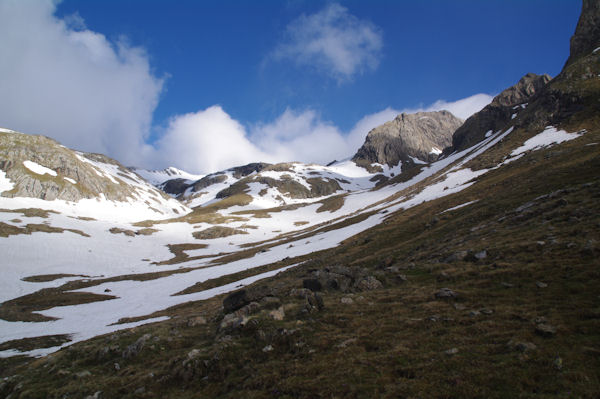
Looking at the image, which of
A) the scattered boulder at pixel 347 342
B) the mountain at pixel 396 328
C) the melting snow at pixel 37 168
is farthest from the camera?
the melting snow at pixel 37 168

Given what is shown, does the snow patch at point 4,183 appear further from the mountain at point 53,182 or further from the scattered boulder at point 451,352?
the scattered boulder at point 451,352

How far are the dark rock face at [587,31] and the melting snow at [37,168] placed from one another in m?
264

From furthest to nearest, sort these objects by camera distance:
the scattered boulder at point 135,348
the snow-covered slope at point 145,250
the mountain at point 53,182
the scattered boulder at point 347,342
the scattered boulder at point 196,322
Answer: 1. the mountain at point 53,182
2. the snow-covered slope at point 145,250
3. the scattered boulder at point 196,322
4. the scattered boulder at point 135,348
5. the scattered boulder at point 347,342

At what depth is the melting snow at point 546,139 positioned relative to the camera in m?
60.5

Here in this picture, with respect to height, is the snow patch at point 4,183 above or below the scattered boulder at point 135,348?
above

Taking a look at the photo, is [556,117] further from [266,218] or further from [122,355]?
[266,218]

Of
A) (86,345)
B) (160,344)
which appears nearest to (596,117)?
(160,344)

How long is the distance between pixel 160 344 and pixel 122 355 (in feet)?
7.37

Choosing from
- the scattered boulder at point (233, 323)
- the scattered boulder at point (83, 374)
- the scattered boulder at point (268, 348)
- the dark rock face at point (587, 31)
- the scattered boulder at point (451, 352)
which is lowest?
the scattered boulder at point (451, 352)

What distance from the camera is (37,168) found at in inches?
6147

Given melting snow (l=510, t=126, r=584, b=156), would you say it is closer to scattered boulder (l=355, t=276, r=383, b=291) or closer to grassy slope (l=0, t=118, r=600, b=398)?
grassy slope (l=0, t=118, r=600, b=398)

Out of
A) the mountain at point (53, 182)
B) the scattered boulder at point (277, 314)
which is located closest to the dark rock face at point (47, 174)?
the mountain at point (53, 182)

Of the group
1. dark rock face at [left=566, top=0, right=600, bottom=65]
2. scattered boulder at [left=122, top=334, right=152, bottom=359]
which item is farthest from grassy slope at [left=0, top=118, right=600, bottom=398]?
dark rock face at [left=566, top=0, right=600, bottom=65]

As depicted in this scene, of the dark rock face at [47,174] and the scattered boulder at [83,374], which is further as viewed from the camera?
the dark rock face at [47,174]
